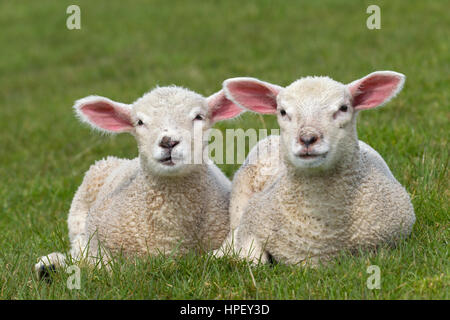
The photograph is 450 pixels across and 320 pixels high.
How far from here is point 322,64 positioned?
11938 millimetres

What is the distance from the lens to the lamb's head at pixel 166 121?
4547 millimetres

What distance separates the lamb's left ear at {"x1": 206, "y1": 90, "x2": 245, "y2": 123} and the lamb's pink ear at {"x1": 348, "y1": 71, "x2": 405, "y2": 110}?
0.92 m

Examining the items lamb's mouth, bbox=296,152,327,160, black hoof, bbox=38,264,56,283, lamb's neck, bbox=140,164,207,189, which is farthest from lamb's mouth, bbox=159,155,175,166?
black hoof, bbox=38,264,56,283

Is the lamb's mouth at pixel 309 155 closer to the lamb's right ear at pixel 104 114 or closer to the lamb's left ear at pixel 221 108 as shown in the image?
the lamb's left ear at pixel 221 108

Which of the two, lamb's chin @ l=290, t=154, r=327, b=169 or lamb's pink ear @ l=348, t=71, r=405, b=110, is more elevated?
lamb's pink ear @ l=348, t=71, r=405, b=110

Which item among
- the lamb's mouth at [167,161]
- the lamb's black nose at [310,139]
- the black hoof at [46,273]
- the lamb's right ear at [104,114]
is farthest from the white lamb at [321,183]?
the black hoof at [46,273]

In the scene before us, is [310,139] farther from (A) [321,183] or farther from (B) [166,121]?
(B) [166,121]

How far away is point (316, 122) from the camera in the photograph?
414cm

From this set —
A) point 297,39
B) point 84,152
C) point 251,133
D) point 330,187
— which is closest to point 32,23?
point 297,39

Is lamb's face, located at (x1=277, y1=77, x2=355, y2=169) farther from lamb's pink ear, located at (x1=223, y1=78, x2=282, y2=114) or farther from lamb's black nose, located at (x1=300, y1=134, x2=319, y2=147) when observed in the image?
lamb's pink ear, located at (x1=223, y1=78, x2=282, y2=114)

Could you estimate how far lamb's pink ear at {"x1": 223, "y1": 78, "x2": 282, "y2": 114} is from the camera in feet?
15.4

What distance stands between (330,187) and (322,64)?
307 inches
